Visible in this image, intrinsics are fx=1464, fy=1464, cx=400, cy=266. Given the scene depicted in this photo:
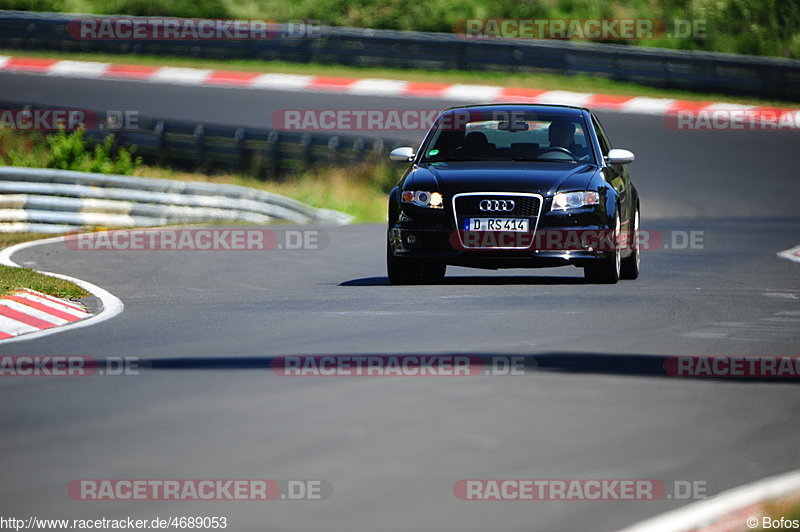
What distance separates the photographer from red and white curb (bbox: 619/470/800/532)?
5.29m

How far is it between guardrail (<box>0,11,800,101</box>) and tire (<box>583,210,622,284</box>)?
52.9 ft

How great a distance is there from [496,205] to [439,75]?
19.6 meters

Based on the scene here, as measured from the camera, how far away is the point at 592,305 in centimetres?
1170

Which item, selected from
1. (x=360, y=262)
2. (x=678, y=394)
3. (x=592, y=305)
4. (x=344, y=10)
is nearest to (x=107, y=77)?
(x=344, y=10)

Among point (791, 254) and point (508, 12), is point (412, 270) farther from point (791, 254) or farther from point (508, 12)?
point (508, 12)

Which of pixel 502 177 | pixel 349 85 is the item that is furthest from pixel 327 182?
pixel 502 177

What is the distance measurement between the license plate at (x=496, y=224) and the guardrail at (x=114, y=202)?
28.0ft

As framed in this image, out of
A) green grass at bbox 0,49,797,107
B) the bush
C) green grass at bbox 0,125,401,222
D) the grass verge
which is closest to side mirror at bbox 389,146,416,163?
the grass verge

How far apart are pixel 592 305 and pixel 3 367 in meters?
4.82

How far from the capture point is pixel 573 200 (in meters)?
12.5

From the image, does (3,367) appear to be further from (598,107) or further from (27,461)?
(598,107)

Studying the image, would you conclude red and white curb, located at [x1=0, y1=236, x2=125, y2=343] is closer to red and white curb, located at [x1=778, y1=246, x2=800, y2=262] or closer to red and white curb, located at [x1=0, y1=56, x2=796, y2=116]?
red and white curb, located at [x1=778, y1=246, x2=800, y2=262]

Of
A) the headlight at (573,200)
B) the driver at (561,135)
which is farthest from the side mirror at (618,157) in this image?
the headlight at (573,200)

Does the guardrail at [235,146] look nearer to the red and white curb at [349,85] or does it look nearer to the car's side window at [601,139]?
the red and white curb at [349,85]
